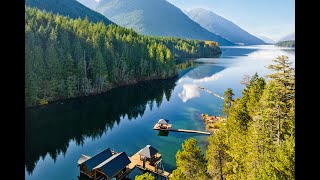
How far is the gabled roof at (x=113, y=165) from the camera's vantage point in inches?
1038

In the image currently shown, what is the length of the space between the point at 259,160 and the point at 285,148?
3.17 m

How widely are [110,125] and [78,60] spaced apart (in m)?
27.9

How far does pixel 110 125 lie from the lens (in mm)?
43469

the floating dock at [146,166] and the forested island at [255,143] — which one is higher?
the forested island at [255,143]

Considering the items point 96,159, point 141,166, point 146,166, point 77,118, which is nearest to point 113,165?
point 96,159

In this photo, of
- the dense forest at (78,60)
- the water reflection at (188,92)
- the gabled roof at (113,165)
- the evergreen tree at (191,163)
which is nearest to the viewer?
the evergreen tree at (191,163)

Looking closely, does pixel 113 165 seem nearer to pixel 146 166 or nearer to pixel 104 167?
pixel 104 167

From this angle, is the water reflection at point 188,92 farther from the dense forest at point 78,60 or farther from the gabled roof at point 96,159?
the gabled roof at point 96,159

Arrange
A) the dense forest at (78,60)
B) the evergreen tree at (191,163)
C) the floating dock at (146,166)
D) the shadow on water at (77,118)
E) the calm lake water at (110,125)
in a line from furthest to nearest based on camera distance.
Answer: the dense forest at (78,60) < the shadow on water at (77,118) < the calm lake water at (110,125) < the floating dock at (146,166) < the evergreen tree at (191,163)

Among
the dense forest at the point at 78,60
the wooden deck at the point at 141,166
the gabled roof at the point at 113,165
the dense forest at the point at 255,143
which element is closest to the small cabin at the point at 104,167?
the gabled roof at the point at 113,165

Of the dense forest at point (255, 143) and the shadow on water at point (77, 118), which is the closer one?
the dense forest at point (255, 143)

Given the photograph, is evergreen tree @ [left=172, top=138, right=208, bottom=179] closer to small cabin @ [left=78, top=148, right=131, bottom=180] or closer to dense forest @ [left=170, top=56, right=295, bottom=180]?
dense forest @ [left=170, top=56, right=295, bottom=180]

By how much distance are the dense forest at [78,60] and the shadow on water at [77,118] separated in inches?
154

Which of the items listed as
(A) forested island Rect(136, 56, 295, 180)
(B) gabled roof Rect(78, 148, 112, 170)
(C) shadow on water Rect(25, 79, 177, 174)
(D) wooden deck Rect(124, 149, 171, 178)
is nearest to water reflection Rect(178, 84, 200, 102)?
(C) shadow on water Rect(25, 79, 177, 174)
